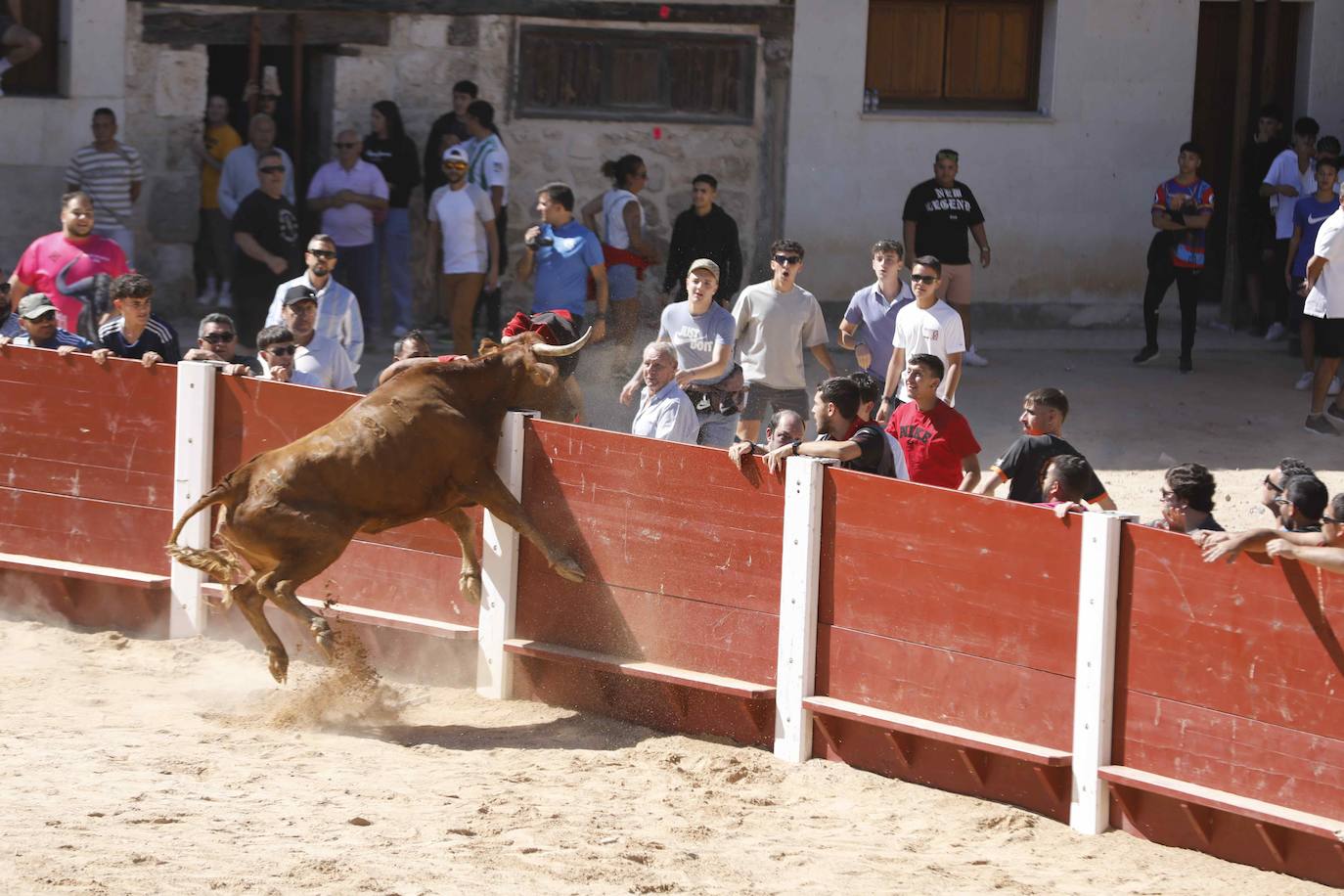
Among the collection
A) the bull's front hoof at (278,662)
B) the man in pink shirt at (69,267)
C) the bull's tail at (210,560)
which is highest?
the man in pink shirt at (69,267)

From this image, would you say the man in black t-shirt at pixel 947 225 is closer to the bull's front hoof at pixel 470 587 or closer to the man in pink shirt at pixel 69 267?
the man in pink shirt at pixel 69 267

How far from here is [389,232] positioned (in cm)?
1375

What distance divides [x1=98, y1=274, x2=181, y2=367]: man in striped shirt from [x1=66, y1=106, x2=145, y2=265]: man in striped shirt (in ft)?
12.2

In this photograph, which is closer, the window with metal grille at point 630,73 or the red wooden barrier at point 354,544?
the red wooden barrier at point 354,544

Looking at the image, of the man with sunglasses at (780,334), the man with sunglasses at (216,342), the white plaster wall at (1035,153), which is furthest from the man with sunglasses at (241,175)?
the man with sunglasses at (780,334)

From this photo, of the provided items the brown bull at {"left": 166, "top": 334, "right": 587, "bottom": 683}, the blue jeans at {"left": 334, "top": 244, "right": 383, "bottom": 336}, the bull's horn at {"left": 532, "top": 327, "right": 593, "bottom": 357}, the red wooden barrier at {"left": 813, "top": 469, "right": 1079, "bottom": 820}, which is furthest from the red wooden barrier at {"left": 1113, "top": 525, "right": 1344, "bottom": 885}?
the blue jeans at {"left": 334, "top": 244, "right": 383, "bottom": 336}

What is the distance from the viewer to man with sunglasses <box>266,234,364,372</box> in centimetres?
956

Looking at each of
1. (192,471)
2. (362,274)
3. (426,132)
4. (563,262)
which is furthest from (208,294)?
(192,471)

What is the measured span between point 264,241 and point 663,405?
5.14 m

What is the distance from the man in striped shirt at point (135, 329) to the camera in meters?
9.06

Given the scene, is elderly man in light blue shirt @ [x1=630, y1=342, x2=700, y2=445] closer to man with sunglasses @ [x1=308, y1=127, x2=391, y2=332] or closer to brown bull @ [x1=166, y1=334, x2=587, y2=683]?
brown bull @ [x1=166, y1=334, x2=587, y2=683]

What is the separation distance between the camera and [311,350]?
9.25m

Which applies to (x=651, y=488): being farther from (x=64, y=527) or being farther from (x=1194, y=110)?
(x=1194, y=110)

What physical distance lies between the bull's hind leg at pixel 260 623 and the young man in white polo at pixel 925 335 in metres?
3.39
